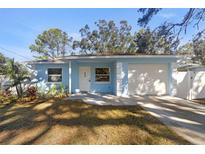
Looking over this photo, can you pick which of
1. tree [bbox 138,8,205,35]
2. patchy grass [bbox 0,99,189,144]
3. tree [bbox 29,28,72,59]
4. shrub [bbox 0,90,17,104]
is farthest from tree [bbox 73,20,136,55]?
patchy grass [bbox 0,99,189,144]

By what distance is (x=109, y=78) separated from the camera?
54.0ft

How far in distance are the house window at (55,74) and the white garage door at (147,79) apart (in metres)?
5.94

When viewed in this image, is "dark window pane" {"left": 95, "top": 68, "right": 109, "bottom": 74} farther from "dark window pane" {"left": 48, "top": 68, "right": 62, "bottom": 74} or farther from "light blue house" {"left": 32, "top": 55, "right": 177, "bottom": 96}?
"dark window pane" {"left": 48, "top": 68, "right": 62, "bottom": 74}

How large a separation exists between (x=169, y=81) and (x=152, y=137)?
369 inches

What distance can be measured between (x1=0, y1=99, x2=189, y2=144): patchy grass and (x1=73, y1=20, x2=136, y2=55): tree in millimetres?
27630

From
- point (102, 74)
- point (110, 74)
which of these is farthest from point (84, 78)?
point (110, 74)

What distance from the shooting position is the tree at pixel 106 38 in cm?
3603

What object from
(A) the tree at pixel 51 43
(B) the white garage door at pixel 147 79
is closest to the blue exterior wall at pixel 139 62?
(B) the white garage door at pixel 147 79

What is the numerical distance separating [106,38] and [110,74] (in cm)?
2121

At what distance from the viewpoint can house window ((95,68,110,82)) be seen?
16461 millimetres

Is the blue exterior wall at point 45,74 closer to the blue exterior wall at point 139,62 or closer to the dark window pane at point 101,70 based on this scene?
the dark window pane at point 101,70

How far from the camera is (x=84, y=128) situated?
6672 mm

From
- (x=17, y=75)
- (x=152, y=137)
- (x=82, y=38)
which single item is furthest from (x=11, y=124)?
(x=82, y=38)

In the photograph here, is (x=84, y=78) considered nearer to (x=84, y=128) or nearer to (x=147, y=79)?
(x=147, y=79)
